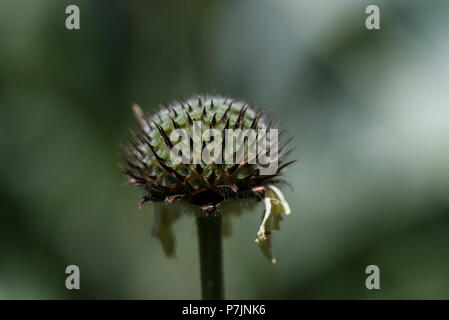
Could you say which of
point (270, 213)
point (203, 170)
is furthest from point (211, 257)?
point (203, 170)

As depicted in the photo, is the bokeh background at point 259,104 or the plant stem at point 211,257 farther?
the bokeh background at point 259,104

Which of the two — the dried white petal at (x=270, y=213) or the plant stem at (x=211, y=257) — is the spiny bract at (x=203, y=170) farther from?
the plant stem at (x=211, y=257)

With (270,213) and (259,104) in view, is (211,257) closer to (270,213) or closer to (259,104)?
(270,213)

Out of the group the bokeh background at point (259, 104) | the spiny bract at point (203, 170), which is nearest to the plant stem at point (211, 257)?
the spiny bract at point (203, 170)

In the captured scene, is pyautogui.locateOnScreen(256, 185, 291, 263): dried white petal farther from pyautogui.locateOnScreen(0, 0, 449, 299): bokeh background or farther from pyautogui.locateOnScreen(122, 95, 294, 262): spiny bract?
pyautogui.locateOnScreen(0, 0, 449, 299): bokeh background

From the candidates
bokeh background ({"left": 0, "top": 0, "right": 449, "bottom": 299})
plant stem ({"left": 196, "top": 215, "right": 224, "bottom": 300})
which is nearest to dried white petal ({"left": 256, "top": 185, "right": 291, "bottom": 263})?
plant stem ({"left": 196, "top": 215, "right": 224, "bottom": 300})

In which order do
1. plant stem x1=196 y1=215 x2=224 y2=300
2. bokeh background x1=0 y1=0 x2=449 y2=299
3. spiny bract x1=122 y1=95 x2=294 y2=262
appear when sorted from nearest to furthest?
spiny bract x1=122 y1=95 x2=294 y2=262, plant stem x1=196 y1=215 x2=224 y2=300, bokeh background x1=0 y1=0 x2=449 y2=299
